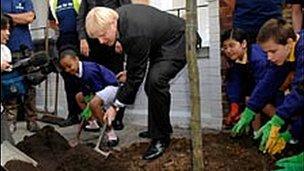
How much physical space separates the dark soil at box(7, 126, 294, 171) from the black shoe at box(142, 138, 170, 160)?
5 cm

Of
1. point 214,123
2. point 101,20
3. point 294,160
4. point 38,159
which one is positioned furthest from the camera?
point 214,123

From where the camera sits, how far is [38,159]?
558 centimetres

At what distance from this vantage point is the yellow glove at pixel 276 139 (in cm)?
482

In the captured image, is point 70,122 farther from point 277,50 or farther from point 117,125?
point 277,50

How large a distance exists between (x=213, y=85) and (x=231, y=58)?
120cm

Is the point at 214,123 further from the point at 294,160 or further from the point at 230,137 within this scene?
the point at 294,160

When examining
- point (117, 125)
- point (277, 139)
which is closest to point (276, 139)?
point (277, 139)

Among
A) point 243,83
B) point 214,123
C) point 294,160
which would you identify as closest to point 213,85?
point 214,123

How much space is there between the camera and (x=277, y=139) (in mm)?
4875

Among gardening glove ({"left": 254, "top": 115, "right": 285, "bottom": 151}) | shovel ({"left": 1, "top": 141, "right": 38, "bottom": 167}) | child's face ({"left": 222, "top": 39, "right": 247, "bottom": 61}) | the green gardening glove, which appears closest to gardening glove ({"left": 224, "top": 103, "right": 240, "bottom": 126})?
child's face ({"left": 222, "top": 39, "right": 247, "bottom": 61})

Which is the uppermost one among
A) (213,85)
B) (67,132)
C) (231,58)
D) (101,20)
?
(101,20)

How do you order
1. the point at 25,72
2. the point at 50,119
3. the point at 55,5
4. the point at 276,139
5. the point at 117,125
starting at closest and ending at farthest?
the point at 276,139, the point at 25,72, the point at 117,125, the point at 55,5, the point at 50,119

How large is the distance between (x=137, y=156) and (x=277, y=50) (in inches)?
64.5

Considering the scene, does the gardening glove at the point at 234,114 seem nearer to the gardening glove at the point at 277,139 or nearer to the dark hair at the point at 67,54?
the gardening glove at the point at 277,139
